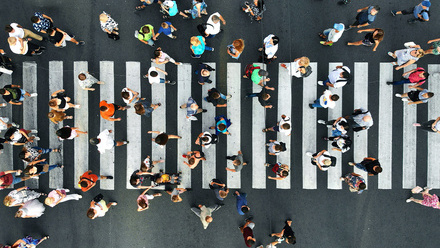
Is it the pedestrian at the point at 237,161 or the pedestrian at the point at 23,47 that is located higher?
the pedestrian at the point at 23,47

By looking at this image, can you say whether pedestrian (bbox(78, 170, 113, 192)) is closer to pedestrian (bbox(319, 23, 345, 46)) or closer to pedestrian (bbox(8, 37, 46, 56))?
pedestrian (bbox(8, 37, 46, 56))

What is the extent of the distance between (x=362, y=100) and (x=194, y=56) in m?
5.29

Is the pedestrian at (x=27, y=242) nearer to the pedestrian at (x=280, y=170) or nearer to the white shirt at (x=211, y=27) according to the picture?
the pedestrian at (x=280, y=170)

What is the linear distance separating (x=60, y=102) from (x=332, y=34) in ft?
25.7

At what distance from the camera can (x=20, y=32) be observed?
718 centimetres

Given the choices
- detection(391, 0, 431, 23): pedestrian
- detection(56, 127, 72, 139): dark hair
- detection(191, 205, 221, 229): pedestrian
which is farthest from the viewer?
detection(191, 205, 221, 229): pedestrian

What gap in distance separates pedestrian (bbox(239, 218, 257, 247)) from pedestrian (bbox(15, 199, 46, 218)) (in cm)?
608

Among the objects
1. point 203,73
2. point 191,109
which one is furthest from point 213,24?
point 191,109

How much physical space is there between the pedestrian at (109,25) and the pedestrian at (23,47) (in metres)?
2.21

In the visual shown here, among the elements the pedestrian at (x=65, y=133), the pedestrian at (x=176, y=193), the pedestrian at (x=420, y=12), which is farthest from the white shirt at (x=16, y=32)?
the pedestrian at (x=420, y=12)

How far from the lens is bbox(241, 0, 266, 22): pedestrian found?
7.36 m

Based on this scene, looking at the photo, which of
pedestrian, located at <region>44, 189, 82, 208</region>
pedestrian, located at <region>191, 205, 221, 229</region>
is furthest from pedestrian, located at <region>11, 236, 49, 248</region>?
pedestrian, located at <region>191, 205, 221, 229</region>

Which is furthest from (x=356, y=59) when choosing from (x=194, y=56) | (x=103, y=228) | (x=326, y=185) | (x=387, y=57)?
(x=103, y=228)

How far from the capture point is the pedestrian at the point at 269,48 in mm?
6734
